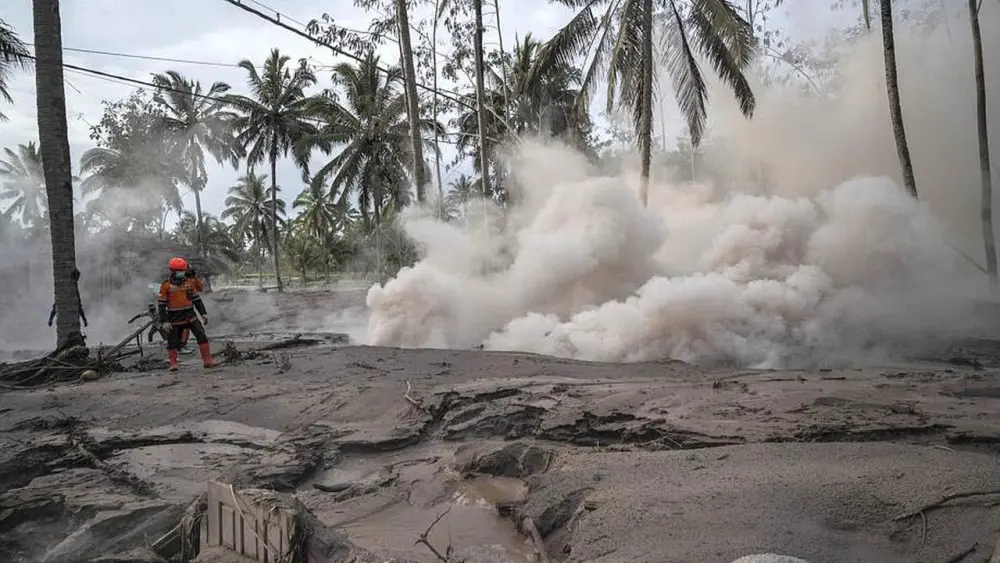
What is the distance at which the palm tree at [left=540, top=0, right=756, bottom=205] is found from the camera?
14.0 meters

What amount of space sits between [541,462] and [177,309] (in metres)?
7.08

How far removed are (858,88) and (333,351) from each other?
1708cm

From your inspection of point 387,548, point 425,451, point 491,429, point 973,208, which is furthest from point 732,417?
point 973,208

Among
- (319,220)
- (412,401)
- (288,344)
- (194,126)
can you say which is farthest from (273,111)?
(412,401)

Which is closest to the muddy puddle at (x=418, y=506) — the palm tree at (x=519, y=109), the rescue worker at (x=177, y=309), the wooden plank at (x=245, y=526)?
the wooden plank at (x=245, y=526)

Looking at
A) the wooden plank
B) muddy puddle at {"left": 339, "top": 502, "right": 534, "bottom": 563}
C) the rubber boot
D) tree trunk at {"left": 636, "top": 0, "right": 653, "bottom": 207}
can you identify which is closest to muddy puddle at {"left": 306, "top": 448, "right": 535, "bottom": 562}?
muddy puddle at {"left": 339, "top": 502, "right": 534, "bottom": 563}

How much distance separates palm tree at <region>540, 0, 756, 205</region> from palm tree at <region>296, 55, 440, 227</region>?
12781 mm

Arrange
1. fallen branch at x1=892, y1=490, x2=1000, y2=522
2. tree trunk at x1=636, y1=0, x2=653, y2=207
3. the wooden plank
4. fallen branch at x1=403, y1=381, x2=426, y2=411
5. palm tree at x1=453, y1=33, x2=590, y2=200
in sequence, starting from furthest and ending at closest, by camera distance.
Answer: palm tree at x1=453, y1=33, x2=590, y2=200 → tree trunk at x1=636, y1=0, x2=653, y2=207 → fallen branch at x1=403, y1=381, x2=426, y2=411 → fallen branch at x1=892, y1=490, x2=1000, y2=522 → the wooden plank

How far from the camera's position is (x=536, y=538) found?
3756 mm

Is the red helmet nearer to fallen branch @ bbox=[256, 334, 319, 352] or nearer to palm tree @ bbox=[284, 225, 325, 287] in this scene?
fallen branch @ bbox=[256, 334, 319, 352]

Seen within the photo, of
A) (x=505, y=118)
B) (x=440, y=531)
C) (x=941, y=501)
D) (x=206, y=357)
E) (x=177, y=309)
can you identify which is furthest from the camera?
(x=505, y=118)

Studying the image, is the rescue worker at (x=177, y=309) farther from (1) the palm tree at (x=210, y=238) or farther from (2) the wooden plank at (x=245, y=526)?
(1) the palm tree at (x=210, y=238)

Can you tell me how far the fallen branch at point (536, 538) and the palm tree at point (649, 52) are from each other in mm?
11277

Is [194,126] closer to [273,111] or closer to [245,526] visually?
[273,111]
